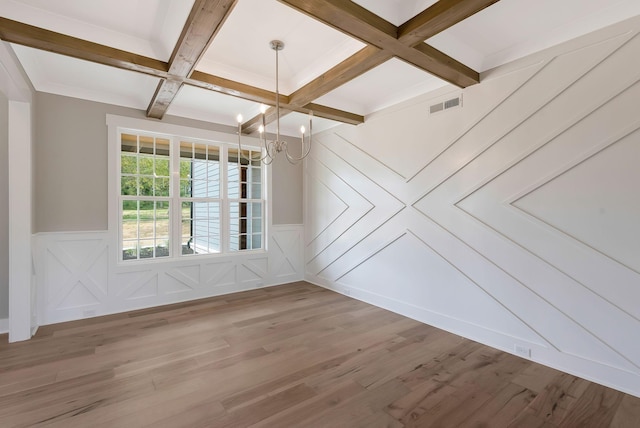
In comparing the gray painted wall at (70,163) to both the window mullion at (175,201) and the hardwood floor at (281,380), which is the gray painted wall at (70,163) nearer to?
the window mullion at (175,201)

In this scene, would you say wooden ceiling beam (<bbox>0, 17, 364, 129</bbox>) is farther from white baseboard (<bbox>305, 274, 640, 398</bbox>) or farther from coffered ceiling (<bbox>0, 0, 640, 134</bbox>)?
white baseboard (<bbox>305, 274, 640, 398</bbox>)

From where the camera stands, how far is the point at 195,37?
2256 millimetres

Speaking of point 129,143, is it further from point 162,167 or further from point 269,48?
point 269,48

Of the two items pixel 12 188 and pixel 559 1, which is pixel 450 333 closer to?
pixel 559 1

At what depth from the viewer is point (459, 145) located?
332 centimetres

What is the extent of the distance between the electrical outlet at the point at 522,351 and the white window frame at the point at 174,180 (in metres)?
3.84

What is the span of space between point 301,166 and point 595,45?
14.0 feet

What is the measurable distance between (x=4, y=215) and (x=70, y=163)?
86 centimetres

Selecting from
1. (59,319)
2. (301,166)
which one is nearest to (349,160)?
(301,166)

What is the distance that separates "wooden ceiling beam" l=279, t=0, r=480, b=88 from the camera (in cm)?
192

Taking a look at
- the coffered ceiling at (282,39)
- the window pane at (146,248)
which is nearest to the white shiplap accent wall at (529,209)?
the coffered ceiling at (282,39)

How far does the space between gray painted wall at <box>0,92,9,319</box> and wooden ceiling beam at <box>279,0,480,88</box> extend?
3675mm

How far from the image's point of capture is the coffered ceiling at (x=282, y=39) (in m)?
2.15

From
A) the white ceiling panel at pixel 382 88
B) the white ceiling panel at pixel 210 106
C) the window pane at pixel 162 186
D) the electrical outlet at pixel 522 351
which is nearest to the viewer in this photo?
the electrical outlet at pixel 522 351
